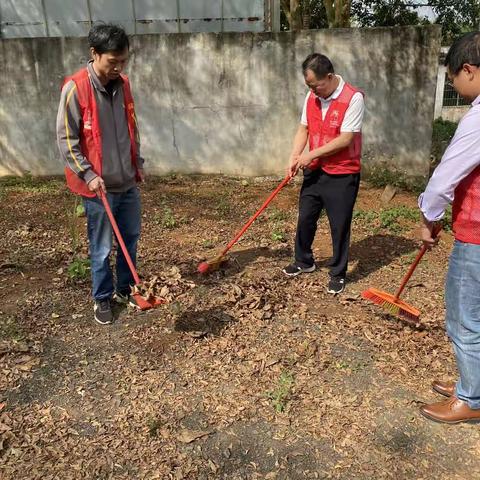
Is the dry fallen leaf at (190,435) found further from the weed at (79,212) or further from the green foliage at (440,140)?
the green foliage at (440,140)

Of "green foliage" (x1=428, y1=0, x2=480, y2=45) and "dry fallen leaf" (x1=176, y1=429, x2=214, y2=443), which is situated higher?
"green foliage" (x1=428, y1=0, x2=480, y2=45)

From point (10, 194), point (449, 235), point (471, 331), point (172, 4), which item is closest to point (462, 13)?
point (172, 4)

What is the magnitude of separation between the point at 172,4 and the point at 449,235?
210 inches

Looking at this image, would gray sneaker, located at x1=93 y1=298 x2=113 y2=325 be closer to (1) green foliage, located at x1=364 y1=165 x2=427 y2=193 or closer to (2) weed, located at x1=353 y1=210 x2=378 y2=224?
(2) weed, located at x1=353 y1=210 x2=378 y2=224

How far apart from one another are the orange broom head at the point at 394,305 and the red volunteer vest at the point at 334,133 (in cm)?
103

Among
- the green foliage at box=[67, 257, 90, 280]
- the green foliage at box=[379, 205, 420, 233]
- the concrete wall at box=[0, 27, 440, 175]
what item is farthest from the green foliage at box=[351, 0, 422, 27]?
the green foliage at box=[67, 257, 90, 280]

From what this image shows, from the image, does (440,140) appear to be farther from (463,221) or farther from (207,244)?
(463,221)

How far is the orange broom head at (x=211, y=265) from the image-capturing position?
4.60 meters

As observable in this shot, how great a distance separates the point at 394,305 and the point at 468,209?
4.51 feet

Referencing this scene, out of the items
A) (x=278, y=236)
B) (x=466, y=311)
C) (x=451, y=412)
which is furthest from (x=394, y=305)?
(x=278, y=236)

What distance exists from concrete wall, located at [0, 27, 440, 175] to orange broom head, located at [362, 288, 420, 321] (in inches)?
155

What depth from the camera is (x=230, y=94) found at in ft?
24.1

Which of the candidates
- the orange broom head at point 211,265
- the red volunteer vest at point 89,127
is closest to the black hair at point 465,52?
the red volunteer vest at point 89,127

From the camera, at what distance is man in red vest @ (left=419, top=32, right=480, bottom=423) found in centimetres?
223
